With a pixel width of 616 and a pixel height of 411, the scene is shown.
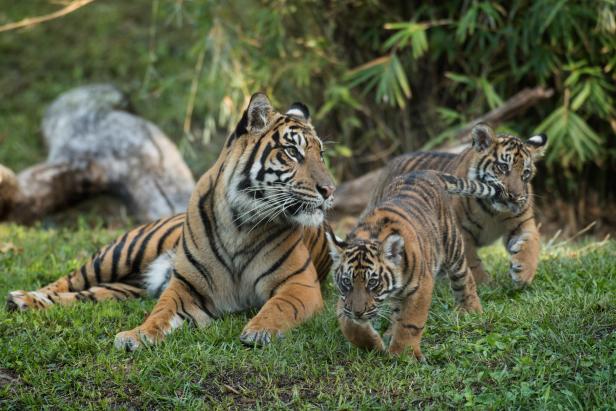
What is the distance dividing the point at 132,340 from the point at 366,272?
1257 millimetres

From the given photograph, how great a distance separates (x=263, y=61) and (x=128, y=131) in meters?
1.56

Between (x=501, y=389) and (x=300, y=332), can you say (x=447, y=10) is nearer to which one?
(x=300, y=332)

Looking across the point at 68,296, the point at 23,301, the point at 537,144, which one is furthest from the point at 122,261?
the point at 537,144

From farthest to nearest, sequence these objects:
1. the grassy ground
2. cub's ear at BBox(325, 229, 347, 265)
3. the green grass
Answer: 1. the grassy ground
2. cub's ear at BBox(325, 229, 347, 265)
3. the green grass

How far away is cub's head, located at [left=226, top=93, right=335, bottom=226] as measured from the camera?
4520mm

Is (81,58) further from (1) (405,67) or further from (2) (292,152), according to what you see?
(2) (292,152)

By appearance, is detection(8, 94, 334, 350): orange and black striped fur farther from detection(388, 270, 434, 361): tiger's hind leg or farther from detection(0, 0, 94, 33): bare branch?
detection(0, 0, 94, 33): bare branch

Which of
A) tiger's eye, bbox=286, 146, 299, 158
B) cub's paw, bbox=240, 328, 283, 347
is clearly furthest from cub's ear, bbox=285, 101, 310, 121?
cub's paw, bbox=240, 328, 283, 347

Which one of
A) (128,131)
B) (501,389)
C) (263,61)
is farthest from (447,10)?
A: (501,389)

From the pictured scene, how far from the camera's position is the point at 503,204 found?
498cm

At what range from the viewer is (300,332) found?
4371mm

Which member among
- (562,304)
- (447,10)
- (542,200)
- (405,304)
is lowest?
(542,200)

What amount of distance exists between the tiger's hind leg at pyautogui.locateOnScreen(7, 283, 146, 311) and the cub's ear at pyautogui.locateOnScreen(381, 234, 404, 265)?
2.11 meters

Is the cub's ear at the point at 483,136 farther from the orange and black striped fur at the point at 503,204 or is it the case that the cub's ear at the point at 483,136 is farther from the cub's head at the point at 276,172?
the cub's head at the point at 276,172
